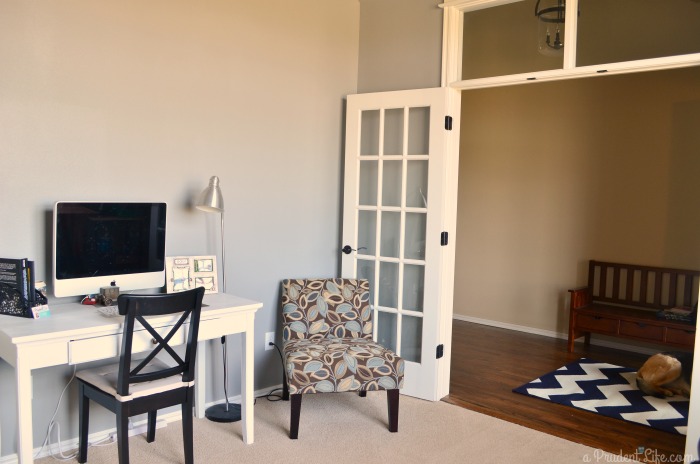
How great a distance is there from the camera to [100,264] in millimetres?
2922

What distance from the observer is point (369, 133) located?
4121 mm

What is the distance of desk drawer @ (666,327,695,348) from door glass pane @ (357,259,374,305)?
233cm

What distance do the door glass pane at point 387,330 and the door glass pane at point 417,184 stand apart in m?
0.76

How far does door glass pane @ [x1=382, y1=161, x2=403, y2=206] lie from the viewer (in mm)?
4009

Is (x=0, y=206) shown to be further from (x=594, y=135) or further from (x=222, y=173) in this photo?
(x=594, y=135)

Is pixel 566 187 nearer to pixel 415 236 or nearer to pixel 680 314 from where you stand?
pixel 680 314

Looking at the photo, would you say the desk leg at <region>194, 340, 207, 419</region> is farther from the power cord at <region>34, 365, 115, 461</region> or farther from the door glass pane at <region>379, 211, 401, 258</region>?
the door glass pane at <region>379, 211, 401, 258</region>

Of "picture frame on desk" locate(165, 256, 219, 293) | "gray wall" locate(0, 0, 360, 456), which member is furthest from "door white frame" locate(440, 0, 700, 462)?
"picture frame on desk" locate(165, 256, 219, 293)

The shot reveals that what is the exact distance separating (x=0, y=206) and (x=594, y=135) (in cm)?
465

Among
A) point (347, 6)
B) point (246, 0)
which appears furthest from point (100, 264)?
point (347, 6)

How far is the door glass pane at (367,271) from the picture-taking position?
4.14 meters

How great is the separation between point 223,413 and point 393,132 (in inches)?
80.0

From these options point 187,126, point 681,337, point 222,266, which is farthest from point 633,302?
point 187,126

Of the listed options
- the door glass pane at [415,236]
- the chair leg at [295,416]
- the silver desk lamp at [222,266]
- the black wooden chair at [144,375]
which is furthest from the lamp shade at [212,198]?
the door glass pane at [415,236]
